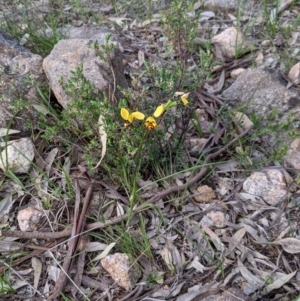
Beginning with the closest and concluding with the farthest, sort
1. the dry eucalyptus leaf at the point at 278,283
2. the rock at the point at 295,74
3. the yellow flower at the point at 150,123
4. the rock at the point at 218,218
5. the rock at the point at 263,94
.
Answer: the yellow flower at the point at 150,123 < the dry eucalyptus leaf at the point at 278,283 < the rock at the point at 218,218 < the rock at the point at 263,94 < the rock at the point at 295,74

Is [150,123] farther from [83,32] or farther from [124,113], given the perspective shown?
[83,32]

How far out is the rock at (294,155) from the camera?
2.58 meters

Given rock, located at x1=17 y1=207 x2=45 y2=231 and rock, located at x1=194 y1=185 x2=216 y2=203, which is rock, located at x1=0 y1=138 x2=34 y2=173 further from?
rock, located at x1=194 y1=185 x2=216 y2=203

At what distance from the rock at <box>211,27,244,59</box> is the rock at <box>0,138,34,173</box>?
164cm

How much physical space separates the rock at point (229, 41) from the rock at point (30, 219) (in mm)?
1851

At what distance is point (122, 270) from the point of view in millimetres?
2139

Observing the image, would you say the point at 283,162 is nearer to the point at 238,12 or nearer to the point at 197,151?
the point at 197,151

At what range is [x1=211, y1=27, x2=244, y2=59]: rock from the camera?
339cm

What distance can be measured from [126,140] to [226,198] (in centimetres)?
66

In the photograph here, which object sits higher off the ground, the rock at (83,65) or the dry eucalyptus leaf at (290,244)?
the rock at (83,65)

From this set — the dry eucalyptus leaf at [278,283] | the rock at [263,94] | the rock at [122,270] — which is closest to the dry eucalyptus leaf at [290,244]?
the dry eucalyptus leaf at [278,283]

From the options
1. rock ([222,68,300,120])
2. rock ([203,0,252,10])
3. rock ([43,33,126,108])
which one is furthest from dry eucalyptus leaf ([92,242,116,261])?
rock ([203,0,252,10])

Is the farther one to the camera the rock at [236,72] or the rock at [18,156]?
the rock at [236,72]

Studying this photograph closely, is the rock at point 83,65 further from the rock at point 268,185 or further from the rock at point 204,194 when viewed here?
the rock at point 268,185
